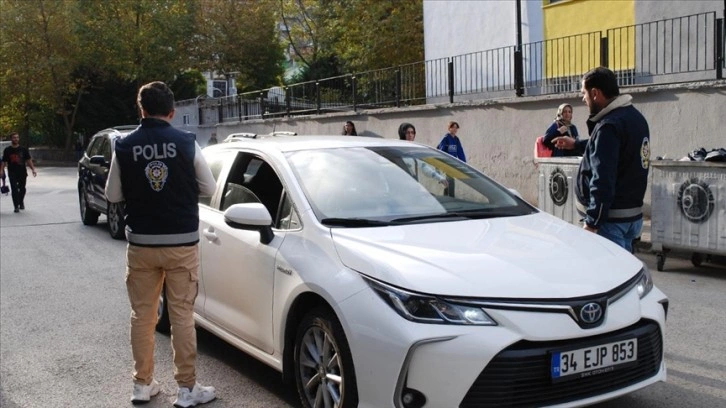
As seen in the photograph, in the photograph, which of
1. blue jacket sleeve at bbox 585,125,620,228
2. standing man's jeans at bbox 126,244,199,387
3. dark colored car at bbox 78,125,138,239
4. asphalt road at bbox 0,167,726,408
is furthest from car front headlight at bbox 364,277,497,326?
dark colored car at bbox 78,125,138,239

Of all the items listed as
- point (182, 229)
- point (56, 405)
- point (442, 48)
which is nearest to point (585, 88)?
point (182, 229)

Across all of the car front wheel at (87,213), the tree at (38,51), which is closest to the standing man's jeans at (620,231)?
the car front wheel at (87,213)

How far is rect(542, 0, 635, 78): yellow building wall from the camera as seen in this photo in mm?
14508

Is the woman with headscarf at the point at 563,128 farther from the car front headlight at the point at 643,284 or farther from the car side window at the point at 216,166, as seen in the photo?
the car front headlight at the point at 643,284

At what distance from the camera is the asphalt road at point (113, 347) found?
16.3 ft

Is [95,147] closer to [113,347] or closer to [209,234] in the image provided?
[113,347]

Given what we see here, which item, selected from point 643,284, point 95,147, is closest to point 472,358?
point 643,284

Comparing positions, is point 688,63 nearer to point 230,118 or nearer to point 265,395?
point 265,395

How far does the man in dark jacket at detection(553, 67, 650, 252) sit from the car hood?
0.50m

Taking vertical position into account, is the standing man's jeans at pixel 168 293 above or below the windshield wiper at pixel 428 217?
below

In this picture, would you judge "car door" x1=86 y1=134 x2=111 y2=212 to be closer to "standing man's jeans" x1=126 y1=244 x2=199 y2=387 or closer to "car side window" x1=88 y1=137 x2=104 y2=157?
"car side window" x1=88 y1=137 x2=104 y2=157

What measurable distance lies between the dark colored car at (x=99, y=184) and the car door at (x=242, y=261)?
7225mm

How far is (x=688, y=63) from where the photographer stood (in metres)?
12.3

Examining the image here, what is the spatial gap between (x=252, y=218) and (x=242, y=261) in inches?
20.0
